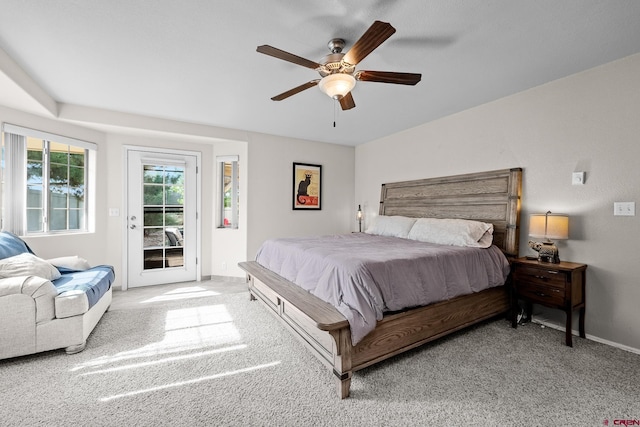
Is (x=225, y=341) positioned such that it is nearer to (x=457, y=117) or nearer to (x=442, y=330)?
(x=442, y=330)

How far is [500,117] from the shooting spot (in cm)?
324

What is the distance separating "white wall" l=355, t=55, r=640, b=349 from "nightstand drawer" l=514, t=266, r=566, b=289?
43 centimetres

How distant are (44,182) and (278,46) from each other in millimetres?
3442

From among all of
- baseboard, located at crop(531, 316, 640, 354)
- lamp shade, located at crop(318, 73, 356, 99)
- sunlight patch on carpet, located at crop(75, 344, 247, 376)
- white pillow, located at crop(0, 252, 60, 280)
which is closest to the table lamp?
baseboard, located at crop(531, 316, 640, 354)

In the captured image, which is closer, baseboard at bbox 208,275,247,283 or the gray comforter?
the gray comforter

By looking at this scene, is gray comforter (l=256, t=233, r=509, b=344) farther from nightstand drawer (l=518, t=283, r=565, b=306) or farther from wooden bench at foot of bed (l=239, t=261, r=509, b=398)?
nightstand drawer (l=518, t=283, r=565, b=306)

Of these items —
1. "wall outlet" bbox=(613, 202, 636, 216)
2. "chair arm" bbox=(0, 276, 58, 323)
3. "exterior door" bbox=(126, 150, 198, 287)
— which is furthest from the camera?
"exterior door" bbox=(126, 150, 198, 287)

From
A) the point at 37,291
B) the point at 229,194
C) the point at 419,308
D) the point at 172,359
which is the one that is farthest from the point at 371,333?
the point at 229,194

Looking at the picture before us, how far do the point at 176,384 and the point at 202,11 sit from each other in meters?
2.50

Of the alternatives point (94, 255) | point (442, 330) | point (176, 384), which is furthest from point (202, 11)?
point (94, 255)

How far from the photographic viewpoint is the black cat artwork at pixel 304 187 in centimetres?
502

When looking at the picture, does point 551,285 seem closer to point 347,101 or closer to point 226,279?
point 347,101

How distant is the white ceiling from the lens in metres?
1.78

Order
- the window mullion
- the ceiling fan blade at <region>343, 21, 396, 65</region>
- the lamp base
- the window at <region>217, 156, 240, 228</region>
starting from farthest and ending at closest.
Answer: the window at <region>217, 156, 240, 228</region>, the window mullion, the lamp base, the ceiling fan blade at <region>343, 21, 396, 65</region>
